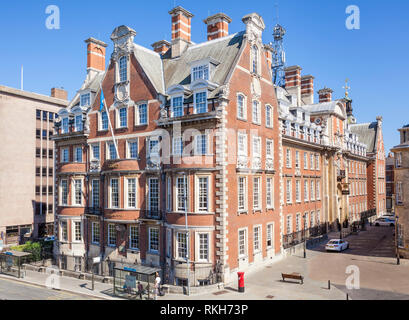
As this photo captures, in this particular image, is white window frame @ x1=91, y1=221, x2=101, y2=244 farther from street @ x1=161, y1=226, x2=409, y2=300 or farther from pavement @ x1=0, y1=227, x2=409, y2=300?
street @ x1=161, y1=226, x2=409, y2=300

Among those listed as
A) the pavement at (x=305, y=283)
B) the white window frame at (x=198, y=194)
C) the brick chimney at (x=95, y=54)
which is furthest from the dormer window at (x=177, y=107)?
the brick chimney at (x=95, y=54)

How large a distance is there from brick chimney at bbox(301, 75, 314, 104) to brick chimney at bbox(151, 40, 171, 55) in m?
27.5

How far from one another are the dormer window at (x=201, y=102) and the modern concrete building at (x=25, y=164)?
3108 cm

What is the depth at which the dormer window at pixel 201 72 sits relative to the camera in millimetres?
31091

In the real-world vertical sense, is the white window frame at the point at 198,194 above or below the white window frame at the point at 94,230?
above

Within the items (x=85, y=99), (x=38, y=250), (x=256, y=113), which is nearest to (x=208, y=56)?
(x=256, y=113)

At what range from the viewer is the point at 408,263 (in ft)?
110

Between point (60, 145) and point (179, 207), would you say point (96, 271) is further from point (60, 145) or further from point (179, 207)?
point (60, 145)

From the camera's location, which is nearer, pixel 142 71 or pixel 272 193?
pixel 142 71

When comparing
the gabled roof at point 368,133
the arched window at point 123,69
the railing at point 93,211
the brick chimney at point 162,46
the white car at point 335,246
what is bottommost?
the white car at point 335,246

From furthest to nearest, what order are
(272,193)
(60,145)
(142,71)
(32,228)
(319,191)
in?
1. (32,228)
2. (319,191)
3. (60,145)
4. (272,193)
5. (142,71)

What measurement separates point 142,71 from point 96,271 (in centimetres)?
1975

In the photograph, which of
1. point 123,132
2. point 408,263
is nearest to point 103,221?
point 123,132

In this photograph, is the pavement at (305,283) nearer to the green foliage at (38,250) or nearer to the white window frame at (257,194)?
the green foliage at (38,250)
